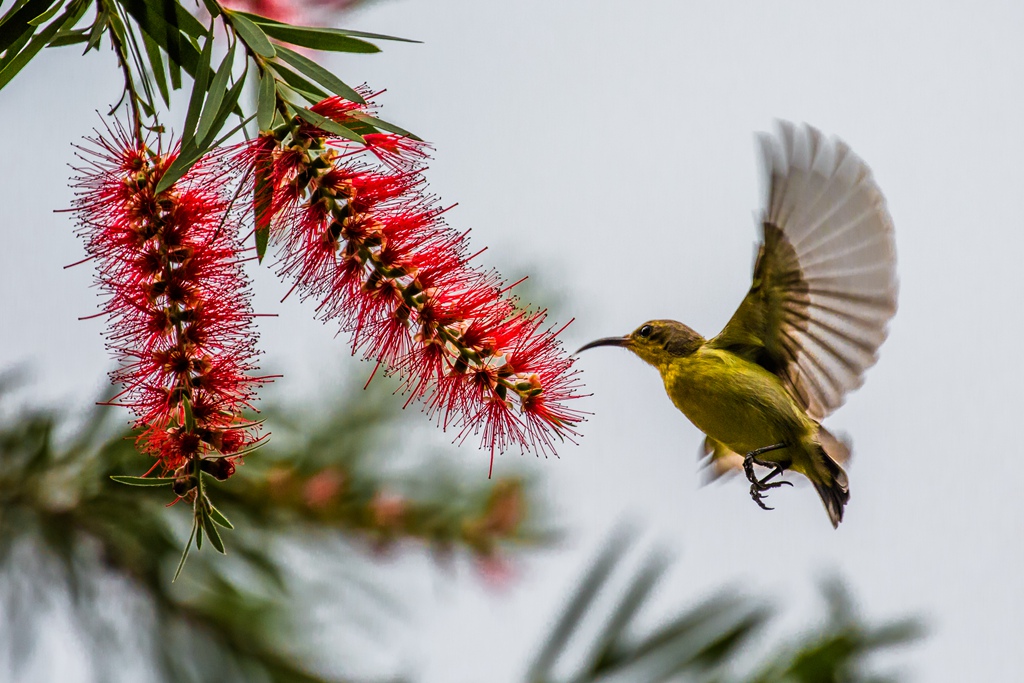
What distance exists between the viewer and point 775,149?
1.95 metres

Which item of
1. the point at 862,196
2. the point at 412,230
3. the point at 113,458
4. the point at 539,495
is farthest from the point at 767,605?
the point at 539,495

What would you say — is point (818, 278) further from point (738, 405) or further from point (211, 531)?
point (211, 531)

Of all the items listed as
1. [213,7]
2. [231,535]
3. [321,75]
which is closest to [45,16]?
[213,7]

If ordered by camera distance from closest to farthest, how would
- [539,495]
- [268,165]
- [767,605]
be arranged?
[767,605], [268,165], [539,495]

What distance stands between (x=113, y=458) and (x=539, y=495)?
1003mm

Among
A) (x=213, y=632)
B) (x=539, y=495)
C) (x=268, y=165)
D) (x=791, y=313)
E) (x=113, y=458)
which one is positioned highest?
(x=791, y=313)

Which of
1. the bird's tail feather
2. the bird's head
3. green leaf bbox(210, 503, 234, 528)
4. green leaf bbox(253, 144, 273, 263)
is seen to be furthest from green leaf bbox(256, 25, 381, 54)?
the bird's tail feather

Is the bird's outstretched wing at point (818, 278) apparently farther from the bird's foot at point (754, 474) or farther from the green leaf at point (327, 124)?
the green leaf at point (327, 124)

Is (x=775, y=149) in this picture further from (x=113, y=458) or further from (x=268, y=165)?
(x=113, y=458)

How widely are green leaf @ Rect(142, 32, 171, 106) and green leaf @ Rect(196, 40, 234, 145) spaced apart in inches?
6.1

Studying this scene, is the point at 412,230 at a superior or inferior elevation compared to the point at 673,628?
superior

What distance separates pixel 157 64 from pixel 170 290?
0.28 m

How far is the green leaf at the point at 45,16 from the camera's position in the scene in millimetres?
1161

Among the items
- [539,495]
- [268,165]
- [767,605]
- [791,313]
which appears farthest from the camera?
[539,495]
